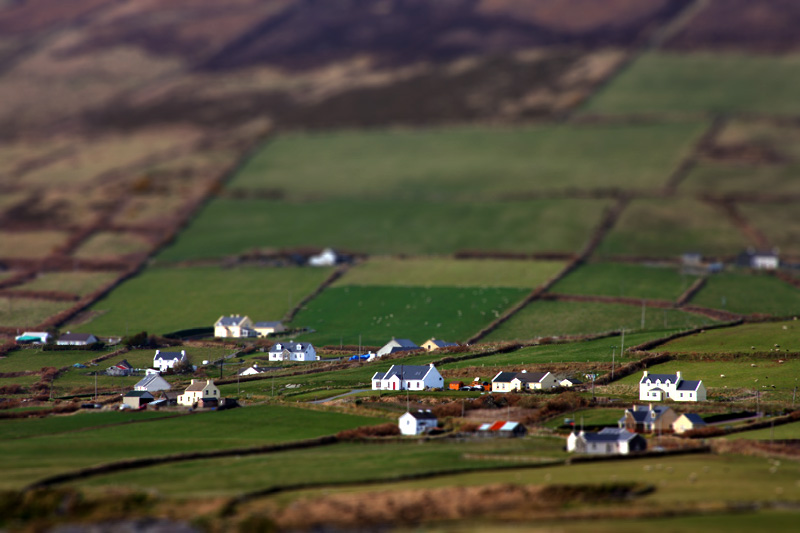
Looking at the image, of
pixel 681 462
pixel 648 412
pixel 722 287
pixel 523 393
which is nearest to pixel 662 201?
pixel 722 287

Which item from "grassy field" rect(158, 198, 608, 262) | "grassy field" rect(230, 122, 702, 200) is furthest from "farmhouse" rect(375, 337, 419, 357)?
"grassy field" rect(230, 122, 702, 200)

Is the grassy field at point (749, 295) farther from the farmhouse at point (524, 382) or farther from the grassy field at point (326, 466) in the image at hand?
the grassy field at point (326, 466)

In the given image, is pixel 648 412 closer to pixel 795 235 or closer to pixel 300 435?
pixel 300 435

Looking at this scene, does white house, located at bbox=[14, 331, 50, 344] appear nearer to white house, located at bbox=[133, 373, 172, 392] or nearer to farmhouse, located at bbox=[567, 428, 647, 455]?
white house, located at bbox=[133, 373, 172, 392]

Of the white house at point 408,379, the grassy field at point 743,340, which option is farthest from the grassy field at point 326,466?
the grassy field at point 743,340

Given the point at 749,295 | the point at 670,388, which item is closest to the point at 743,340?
the point at 670,388
